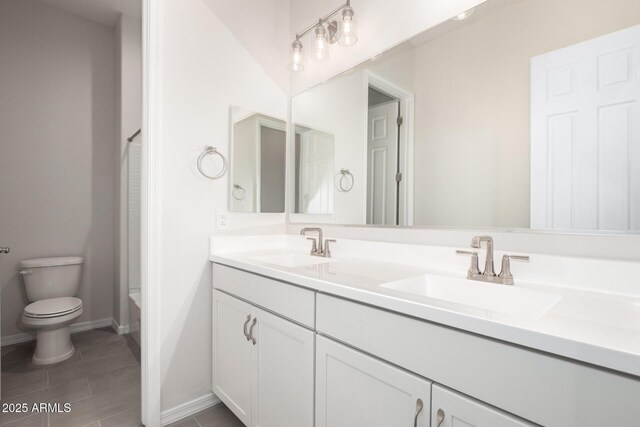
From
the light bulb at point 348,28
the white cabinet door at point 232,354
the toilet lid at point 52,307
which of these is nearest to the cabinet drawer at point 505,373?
the white cabinet door at point 232,354

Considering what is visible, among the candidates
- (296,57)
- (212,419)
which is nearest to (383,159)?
(296,57)

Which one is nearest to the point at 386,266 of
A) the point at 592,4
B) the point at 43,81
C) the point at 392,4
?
the point at 592,4

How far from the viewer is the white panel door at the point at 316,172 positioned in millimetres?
1883

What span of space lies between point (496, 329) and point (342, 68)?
5.18 ft

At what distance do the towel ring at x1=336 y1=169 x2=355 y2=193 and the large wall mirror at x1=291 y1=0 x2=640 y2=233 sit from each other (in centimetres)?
2

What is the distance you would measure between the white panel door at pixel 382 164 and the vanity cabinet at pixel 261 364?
28.4 inches

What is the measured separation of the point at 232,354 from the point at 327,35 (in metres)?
1.78

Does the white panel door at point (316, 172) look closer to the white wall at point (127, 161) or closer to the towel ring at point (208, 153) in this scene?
the towel ring at point (208, 153)

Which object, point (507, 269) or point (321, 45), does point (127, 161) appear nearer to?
point (321, 45)

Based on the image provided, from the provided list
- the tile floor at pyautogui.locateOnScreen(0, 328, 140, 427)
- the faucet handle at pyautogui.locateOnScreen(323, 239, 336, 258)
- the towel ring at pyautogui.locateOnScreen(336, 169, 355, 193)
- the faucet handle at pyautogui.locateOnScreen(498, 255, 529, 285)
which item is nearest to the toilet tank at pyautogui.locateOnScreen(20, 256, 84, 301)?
the tile floor at pyautogui.locateOnScreen(0, 328, 140, 427)

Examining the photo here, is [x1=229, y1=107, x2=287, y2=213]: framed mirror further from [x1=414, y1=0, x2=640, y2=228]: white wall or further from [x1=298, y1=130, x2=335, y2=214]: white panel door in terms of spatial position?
[x1=414, y1=0, x2=640, y2=228]: white wall

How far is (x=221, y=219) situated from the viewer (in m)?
1.76

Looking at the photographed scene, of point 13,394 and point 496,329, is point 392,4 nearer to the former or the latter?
point 496,329

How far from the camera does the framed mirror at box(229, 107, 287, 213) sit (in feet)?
5.97
